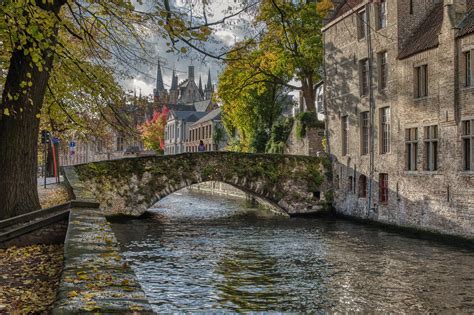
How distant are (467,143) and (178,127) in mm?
59241

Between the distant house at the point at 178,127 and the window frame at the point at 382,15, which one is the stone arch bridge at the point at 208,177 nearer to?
the window frame at the point at 382,15

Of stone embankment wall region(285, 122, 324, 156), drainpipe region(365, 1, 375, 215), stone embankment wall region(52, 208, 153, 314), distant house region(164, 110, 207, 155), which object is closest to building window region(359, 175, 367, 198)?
drainpipe region(365, 1, 375, 215)

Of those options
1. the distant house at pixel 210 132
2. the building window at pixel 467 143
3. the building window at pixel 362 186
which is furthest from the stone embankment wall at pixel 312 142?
the distant house at pixel 210 132

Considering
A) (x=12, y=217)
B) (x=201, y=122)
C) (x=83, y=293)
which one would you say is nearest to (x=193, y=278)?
(x=12, y=217)

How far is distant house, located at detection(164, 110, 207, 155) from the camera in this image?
72188 mm

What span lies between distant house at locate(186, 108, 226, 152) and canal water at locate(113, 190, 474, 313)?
3501cm

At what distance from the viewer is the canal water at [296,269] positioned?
381 inches

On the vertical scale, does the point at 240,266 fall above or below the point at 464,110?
below

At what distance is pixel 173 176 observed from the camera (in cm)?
2411

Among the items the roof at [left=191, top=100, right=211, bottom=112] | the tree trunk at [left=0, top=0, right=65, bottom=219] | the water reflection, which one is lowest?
the water reflection

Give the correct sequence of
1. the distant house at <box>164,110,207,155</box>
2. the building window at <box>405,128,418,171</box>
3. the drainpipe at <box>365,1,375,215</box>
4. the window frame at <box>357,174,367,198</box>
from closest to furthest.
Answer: the building window at <box>405,128,418,171</box>
the drainpipe at <box>365,1,375,215</box>
the window frame at <box>357,174,367,198</box>
the distant house at <box>164,110,207,155</box>

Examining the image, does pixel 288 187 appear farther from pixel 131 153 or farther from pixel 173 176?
pixel 131 153

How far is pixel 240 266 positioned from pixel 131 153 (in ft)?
192

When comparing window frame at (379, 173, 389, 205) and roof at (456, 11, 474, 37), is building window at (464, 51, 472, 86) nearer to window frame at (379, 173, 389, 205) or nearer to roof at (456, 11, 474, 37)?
roof at (456, 11, 474, 37)
